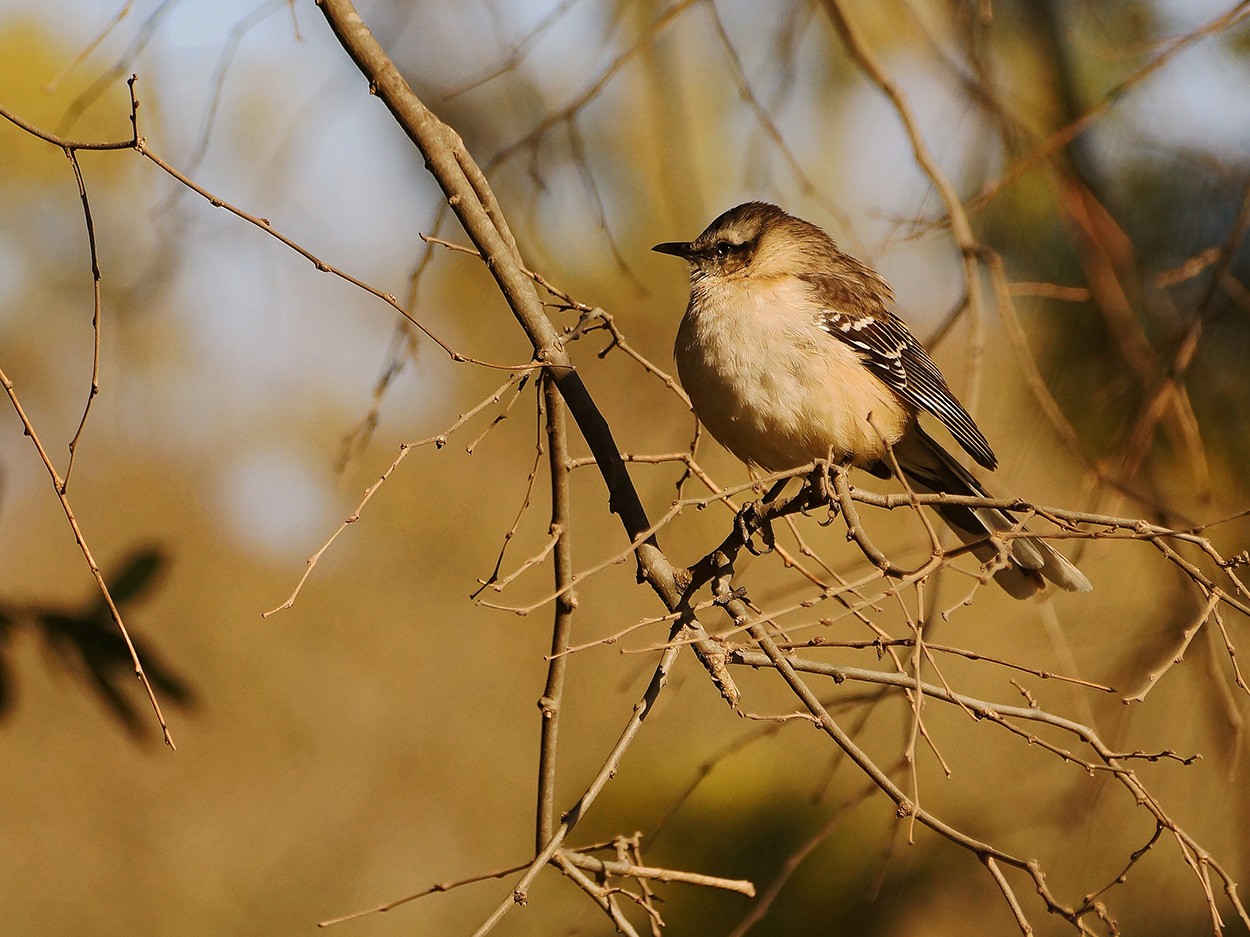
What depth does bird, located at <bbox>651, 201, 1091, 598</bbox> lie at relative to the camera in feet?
9.36

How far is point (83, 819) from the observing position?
8867 millimetres

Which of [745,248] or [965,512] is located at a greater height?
[745,248]

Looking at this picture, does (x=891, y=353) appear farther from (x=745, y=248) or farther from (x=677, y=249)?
(x=677, y=249)

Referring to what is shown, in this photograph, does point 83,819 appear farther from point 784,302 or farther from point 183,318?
point 784,302

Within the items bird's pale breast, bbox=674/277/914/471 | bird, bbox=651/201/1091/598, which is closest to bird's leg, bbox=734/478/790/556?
bird, bbox=651/201/1091/598

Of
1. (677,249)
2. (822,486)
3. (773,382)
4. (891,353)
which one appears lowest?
(822,486)

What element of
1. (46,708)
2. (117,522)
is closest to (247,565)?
(117,522)

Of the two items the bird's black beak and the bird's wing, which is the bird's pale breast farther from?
the bird's black beak

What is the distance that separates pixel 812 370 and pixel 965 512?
78 cm

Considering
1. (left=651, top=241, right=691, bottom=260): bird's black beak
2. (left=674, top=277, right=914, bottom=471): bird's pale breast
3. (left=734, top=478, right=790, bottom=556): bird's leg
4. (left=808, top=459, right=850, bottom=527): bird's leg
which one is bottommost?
(left=734, top=478, right=790, bottom=556): bird's leg

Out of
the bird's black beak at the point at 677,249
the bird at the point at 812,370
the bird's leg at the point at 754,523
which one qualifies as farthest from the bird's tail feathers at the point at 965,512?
the bird's leg at the point at 754,523

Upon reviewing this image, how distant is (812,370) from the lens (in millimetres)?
2879

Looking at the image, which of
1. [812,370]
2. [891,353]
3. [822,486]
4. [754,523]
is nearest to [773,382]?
[812,370]

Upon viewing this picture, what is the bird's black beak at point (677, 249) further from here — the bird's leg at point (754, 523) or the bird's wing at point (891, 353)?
the bird's leg at point (754, 523)
